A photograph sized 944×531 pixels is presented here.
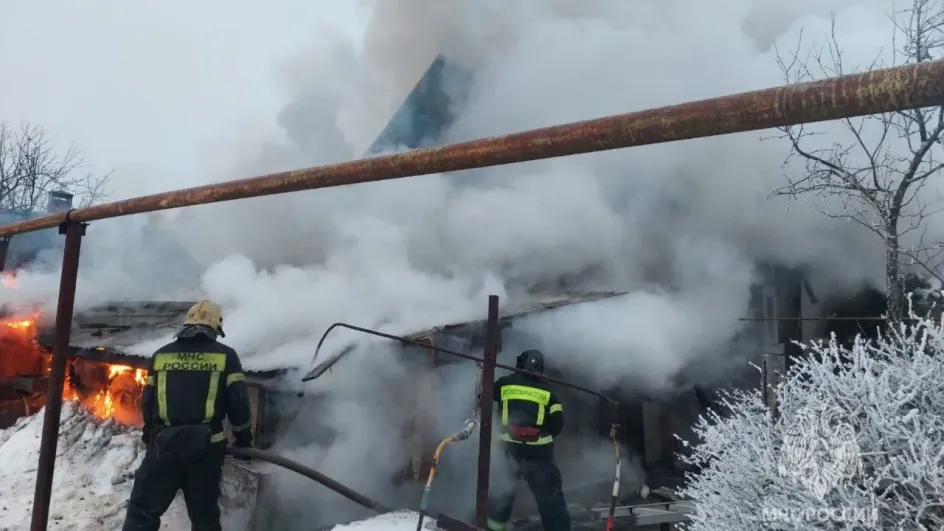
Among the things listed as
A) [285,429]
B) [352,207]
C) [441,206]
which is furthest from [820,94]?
[352,207]

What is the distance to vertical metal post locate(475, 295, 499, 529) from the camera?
338cm

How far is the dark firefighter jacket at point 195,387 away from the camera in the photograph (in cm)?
375

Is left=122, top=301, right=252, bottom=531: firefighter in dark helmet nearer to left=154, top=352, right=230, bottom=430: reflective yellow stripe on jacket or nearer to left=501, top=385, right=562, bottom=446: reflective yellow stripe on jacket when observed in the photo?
left=154, top=352, right=230, bottom=430: reflective yellow stripe on jacket

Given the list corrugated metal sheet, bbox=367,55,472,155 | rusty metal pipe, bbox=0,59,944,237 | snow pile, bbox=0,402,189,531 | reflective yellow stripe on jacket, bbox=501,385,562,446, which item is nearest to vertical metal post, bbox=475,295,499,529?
rusty metal pipe, bbox=0,59,944,237

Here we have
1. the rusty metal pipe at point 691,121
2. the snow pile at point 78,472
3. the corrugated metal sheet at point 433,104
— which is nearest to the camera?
the rusty metal pipe at point 691,121

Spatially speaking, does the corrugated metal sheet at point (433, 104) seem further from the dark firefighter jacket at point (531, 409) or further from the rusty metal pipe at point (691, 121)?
the rusty metal pipe at point (691, 121)

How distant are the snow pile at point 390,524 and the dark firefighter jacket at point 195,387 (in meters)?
1.21

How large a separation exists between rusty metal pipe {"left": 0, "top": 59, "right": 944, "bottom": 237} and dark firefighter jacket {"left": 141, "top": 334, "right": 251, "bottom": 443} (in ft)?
6.06

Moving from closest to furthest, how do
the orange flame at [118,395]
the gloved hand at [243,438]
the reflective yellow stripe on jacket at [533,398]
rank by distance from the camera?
the gloved hand at [243,438] → the reflective yellow stripe on jacket at [533,398] → the orange flame at [118,395]

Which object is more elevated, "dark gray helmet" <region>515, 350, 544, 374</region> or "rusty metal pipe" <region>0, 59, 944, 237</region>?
"rusty metal pipe" <region>0, 59, 944, 237</region>

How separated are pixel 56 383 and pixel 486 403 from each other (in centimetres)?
274

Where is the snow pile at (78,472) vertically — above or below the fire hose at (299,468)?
below

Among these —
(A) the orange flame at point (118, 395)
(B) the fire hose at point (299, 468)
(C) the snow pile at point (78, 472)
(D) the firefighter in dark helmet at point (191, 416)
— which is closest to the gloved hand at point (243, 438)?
(D) the firefighter in dark helmet at point (191, 416)

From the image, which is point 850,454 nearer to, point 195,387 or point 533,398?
point 533,398
